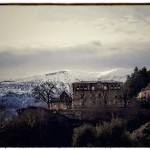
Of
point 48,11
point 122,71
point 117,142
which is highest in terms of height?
point 48,11

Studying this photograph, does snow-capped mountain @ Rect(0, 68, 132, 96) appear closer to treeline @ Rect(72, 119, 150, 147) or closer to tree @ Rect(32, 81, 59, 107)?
tree @ Rect(32, 81, 59, 107)

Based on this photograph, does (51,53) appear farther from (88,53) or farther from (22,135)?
(22,135)

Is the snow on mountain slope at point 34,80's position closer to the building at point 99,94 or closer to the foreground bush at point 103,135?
the building at point 99,94

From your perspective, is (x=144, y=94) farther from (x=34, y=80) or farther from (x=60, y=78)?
(x=34, y=80)

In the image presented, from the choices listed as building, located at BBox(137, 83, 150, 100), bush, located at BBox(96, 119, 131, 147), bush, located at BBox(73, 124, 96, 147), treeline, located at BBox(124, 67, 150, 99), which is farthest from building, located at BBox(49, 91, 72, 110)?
building, located at BBox(137, 83, 150, 100)

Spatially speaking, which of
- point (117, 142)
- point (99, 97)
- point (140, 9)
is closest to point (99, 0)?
point (140, 9)

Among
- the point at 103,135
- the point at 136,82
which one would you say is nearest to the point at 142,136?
the point at 103,135
